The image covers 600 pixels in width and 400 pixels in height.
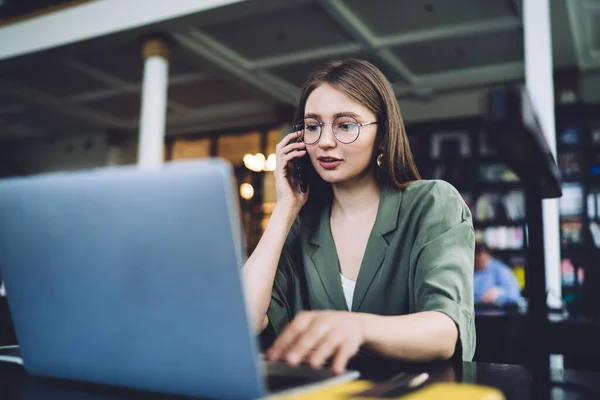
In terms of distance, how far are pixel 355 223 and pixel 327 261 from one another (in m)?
0.14

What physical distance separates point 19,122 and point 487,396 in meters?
10.8

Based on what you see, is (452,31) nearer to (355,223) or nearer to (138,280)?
(355,223)

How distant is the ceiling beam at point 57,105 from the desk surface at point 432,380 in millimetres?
8139

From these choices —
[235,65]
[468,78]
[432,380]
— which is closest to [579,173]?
[468,78]

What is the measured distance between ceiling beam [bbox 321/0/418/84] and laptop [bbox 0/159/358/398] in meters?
4.74

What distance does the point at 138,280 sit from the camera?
1.80 ft

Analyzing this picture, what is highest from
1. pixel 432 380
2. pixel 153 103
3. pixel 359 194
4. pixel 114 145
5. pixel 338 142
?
pixel 114 145

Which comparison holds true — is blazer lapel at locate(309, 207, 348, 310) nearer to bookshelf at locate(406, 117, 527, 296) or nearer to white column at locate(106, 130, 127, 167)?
bookshelf at locate(406, 117, 527, 296)

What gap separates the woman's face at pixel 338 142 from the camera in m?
1.19

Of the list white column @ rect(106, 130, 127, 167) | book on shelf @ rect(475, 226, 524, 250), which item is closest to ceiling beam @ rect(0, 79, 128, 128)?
white column @ rect(106, 130, 127, 167)

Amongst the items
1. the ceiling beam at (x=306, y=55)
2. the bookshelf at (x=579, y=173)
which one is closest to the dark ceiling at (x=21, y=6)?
the ceiling beam at (x=306, y=55)

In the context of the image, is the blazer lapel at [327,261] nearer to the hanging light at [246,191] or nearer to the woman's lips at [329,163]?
the woman's lips at [329,163]

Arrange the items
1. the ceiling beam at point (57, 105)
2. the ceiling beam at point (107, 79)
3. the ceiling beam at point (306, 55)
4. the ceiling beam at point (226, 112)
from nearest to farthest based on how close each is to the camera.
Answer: the ceiling beam at point (306, 55), the ceiling beam at point (107, 79), the ceiling beam at point (57, 105), the ceiling beam at point (226, 112)

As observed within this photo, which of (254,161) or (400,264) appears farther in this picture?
(254,161)
